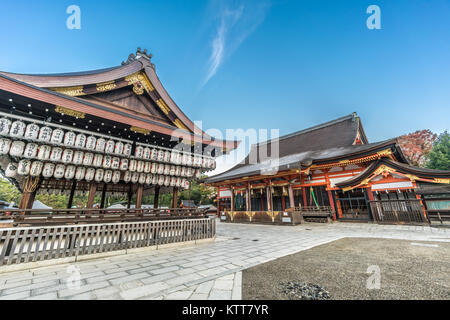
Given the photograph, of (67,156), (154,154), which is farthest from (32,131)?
(154,154)

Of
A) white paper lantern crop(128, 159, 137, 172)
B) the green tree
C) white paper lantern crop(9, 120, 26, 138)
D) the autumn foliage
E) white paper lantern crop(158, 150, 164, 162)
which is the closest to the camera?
white paper lantern crop(9, 120, 26, 138)

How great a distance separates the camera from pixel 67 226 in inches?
179

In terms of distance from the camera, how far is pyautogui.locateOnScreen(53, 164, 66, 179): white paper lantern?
5121 millimetres

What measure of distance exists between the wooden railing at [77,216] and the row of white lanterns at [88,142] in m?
1.79

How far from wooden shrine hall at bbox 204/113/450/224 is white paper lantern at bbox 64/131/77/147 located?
10973 mm

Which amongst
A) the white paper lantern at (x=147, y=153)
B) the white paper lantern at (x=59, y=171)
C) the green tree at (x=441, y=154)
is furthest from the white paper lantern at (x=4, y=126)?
the green tree at (x=441, y=154)

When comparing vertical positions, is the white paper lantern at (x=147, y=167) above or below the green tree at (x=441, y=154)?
below

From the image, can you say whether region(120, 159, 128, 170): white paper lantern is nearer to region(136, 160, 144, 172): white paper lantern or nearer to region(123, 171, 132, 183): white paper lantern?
region(123, 171, 132, 183): white paper lantern

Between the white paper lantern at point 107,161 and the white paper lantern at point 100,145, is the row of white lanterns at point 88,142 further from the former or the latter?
the white paper lantern at point 107,161

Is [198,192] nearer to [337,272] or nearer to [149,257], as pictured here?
[149,257]

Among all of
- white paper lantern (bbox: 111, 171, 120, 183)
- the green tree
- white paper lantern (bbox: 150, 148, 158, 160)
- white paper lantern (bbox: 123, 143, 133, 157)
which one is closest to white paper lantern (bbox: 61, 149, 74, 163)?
white paper lantern (bbox: 111, 171, 120, 183)

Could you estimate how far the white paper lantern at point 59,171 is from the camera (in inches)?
202

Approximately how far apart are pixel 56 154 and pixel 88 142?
2.68 feet
